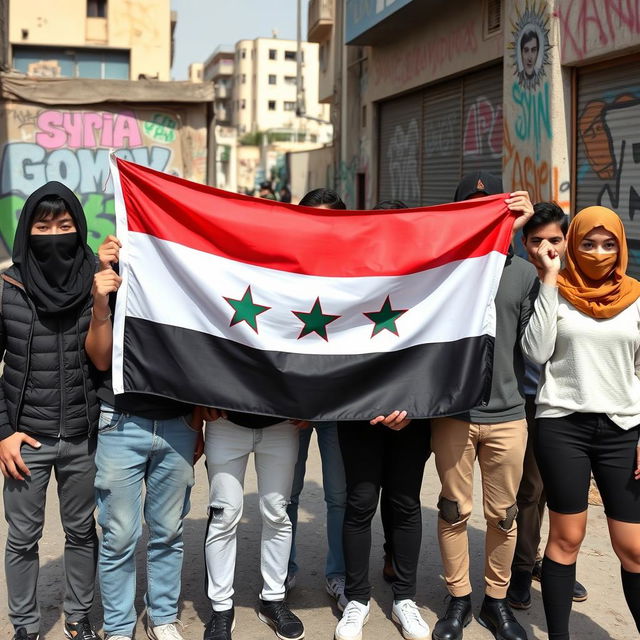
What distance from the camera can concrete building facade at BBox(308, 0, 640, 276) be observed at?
7754mm

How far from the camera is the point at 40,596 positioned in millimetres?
4375

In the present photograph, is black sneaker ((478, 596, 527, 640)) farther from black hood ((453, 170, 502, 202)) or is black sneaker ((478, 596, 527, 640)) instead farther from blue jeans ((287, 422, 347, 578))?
black hood ((453, 170, 502, 202))

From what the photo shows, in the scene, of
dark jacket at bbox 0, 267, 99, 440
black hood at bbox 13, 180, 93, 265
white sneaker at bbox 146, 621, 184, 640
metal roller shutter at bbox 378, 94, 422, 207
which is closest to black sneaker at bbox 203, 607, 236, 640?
white sneaker at bbox 146, 621, 184, 640

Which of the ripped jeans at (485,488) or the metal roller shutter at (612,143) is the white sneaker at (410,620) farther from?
the metal roller shutter at (612,143)

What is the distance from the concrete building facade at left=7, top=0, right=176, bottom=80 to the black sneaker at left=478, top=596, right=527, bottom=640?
30.5 meters

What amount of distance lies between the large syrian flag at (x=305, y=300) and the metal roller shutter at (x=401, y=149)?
397 inches

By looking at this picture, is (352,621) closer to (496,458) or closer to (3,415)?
(496,458)

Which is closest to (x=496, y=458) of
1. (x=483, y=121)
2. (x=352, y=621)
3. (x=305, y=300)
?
(x=352, y=621)

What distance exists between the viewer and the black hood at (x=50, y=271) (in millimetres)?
3588

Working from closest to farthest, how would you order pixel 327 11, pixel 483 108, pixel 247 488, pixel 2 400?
pixel 2 400 < pixel 247 488 < pixel 483 108 < pixel 327 11

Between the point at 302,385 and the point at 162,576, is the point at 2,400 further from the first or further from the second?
the point at 302,385

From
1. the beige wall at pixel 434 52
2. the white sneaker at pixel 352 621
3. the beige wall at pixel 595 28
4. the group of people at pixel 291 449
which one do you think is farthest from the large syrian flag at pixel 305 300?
the beige wall at pixel 434 52

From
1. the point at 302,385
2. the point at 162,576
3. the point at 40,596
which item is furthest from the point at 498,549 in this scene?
the point at 40,596

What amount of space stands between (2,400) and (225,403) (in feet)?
3.04
